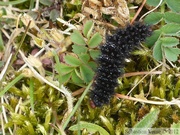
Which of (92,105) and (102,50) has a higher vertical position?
(102,50)

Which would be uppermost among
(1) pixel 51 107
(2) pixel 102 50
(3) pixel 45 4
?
(3) pixel 45 4

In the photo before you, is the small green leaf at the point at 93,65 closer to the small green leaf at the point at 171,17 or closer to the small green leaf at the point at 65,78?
the small green leaf at the point at 65,78

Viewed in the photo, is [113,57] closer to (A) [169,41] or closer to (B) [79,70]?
(B) [79,70]

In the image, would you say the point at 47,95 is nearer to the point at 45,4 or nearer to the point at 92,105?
the point at 92,105

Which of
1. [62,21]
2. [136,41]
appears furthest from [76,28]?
[136,41]

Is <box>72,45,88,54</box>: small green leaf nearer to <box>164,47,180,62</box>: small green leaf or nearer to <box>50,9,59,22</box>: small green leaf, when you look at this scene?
<box>50,9,59,22</box>: small green leaf

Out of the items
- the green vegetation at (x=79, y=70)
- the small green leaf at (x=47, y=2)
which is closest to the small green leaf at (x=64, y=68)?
the green vegetation at (x=79, y=70)
